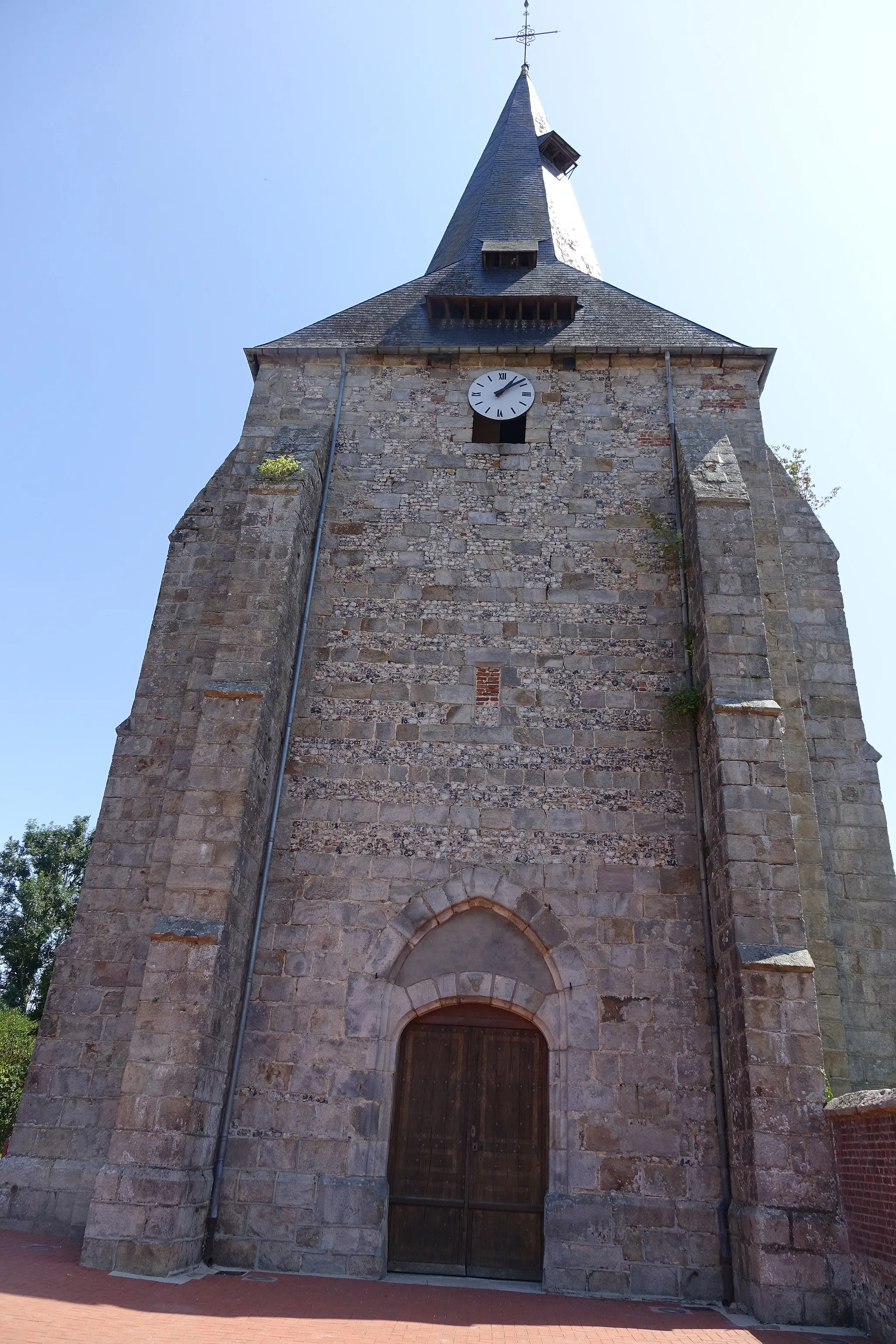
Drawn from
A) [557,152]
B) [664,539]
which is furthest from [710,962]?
[557,152]

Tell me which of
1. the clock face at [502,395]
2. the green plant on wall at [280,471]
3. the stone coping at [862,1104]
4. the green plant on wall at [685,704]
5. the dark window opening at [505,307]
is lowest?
the stone coping at [862,1104]

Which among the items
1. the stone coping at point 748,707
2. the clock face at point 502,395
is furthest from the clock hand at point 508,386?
the stone coping at point 748,707

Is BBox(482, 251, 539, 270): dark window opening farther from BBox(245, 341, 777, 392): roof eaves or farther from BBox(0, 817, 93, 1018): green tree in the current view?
BBox(0, 817, 93, 1018): green tree

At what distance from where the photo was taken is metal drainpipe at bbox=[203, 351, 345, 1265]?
7301 mm

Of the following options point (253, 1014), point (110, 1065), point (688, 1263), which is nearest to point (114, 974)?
point (110, 1065)

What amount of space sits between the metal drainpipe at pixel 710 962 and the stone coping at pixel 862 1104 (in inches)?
37.8

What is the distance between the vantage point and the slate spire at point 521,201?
14.3m

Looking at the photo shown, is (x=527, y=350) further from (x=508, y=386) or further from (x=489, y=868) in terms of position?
(x=489, y=868)

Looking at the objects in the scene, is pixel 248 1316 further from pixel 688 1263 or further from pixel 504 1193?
pixel 688 1263

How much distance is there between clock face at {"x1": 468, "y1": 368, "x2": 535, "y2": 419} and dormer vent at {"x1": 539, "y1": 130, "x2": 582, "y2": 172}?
9052 millimetres

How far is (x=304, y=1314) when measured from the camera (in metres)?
5.76

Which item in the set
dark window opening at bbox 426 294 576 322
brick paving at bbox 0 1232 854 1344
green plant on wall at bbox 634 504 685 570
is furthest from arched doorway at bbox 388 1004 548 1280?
dark window opening at bbox 426 294 576 322

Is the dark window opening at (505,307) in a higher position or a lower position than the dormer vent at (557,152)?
lower

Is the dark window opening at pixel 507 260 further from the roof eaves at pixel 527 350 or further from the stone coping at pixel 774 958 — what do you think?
the stone coping at pixel 774 958
